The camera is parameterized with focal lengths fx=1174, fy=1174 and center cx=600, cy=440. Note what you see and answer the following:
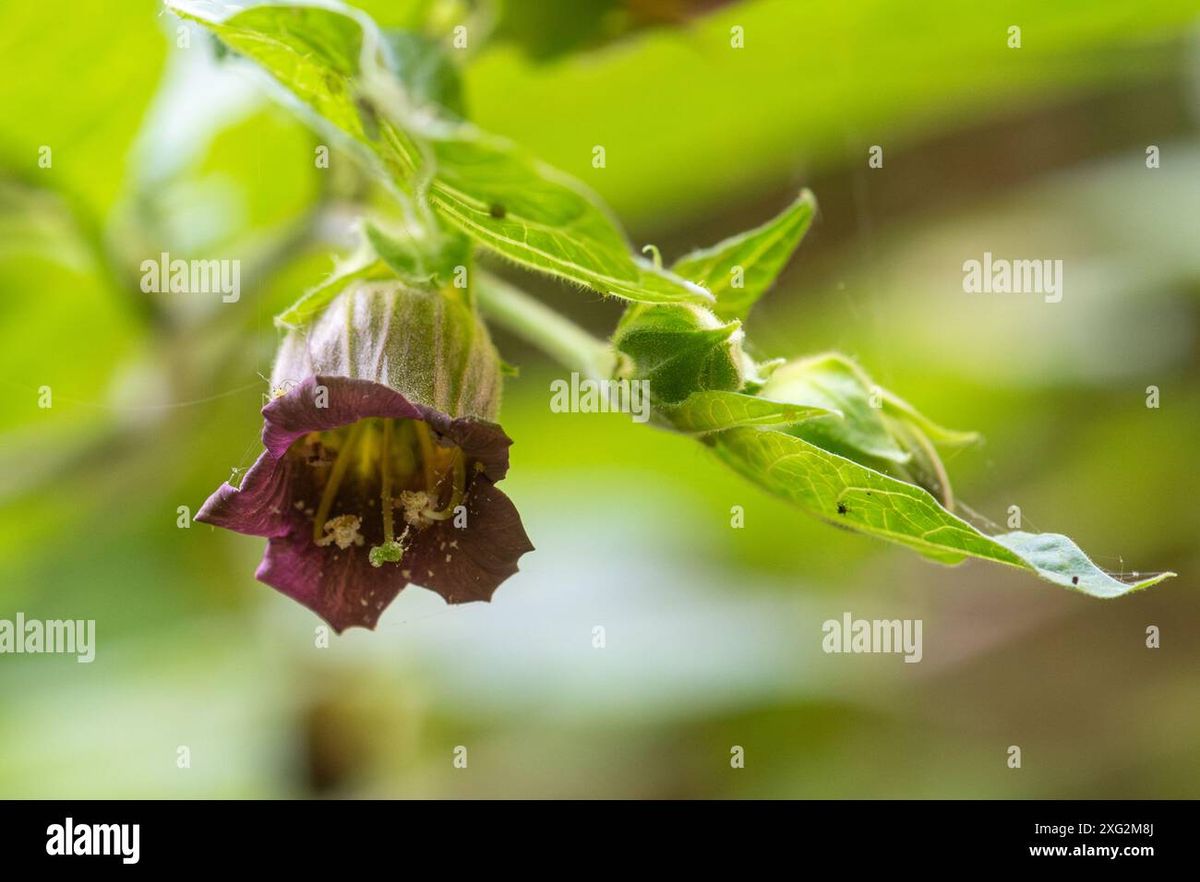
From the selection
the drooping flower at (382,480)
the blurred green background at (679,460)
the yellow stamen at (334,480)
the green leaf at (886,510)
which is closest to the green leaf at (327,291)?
the drooping flower at (382,480)

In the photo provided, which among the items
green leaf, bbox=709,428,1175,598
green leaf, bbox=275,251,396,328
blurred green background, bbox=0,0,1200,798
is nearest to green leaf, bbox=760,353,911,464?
green leaf, bbox=709,428,1175,598

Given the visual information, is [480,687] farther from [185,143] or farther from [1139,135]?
[1139,135]

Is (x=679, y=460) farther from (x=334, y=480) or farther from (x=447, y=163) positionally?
(x=447, y=163)

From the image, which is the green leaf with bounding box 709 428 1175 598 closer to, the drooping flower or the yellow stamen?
the drooping flower

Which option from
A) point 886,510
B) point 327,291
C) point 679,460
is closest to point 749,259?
point 886,510

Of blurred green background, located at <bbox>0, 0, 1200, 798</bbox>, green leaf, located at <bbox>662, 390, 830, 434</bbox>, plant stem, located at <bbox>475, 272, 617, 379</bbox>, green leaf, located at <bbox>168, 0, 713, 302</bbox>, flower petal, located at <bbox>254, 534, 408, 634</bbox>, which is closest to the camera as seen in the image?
green leaf, located at <bbox>168, 0, 713, 302</bbox>

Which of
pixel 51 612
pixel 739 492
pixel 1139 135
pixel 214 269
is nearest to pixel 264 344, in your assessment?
pixel 214 269
